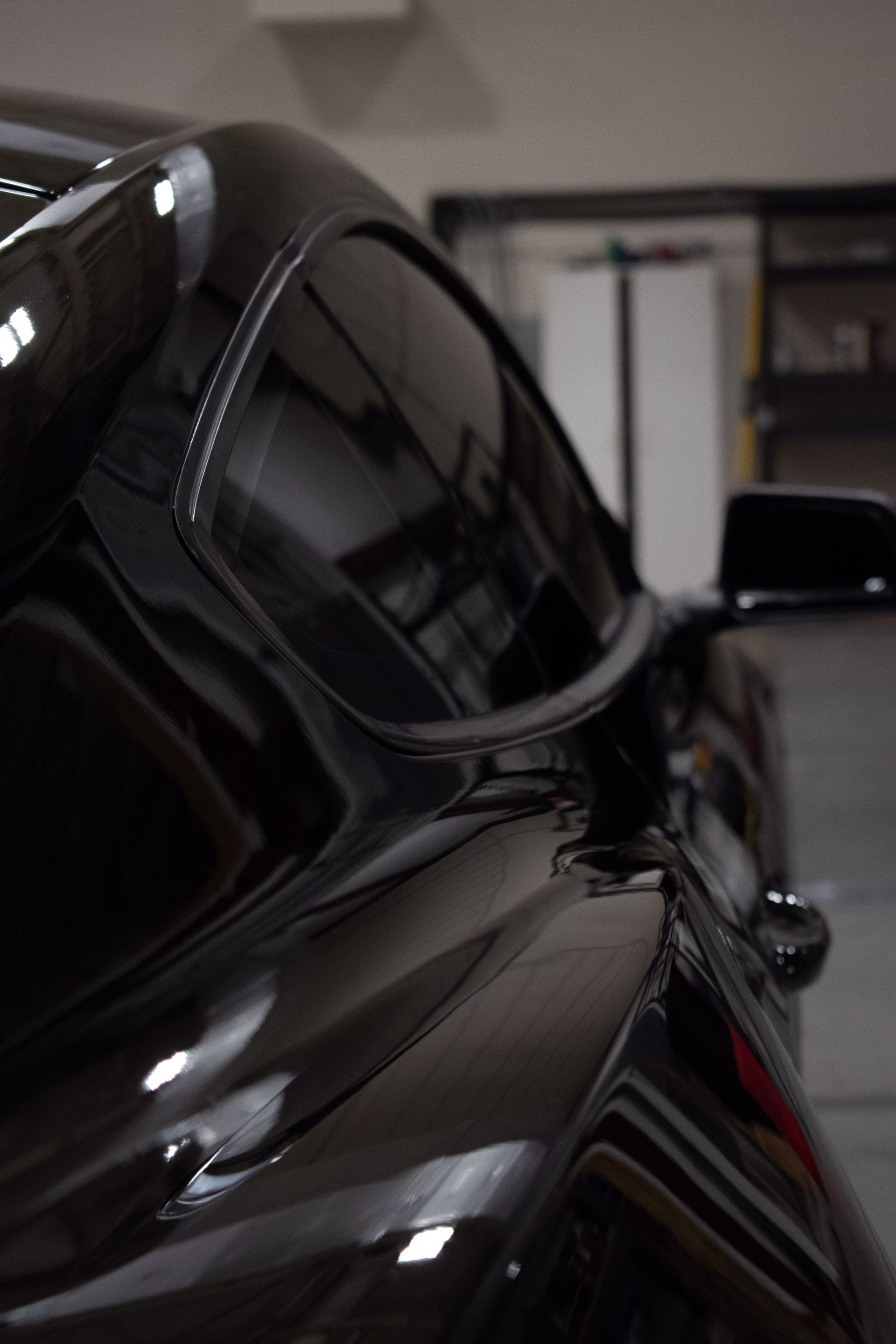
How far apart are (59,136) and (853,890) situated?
308cm

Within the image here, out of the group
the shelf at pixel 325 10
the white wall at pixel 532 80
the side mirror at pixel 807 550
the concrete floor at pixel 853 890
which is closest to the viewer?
the side mirror at pixel 807 550

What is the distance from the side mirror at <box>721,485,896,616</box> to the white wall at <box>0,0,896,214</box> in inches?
292

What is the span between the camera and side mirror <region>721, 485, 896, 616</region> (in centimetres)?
Result: 125

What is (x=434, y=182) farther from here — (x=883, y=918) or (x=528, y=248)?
(x=883, y=918)

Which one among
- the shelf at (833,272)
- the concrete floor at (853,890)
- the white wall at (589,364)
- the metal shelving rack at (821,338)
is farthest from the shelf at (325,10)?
the concrete floor at (853,890)

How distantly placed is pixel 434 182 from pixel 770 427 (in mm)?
2937

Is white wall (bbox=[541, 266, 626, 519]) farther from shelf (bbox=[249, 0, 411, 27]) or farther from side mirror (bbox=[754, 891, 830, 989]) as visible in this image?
side mirror (bbox=[754, 891, 830, 989])

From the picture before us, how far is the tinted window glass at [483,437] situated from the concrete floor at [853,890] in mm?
284

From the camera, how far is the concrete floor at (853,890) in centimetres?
206

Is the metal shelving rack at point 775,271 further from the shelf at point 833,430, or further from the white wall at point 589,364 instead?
the white wall at point 589,364

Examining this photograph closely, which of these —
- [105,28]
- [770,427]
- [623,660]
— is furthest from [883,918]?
[105,28]

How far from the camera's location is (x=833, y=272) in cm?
733

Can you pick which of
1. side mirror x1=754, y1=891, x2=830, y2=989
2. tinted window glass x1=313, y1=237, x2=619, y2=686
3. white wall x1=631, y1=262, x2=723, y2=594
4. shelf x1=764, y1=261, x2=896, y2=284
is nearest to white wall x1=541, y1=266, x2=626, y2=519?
white wall x1=631, y1=262, x2=723, y2=594

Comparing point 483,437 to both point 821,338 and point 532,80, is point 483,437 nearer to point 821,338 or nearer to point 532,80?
point 821,338
